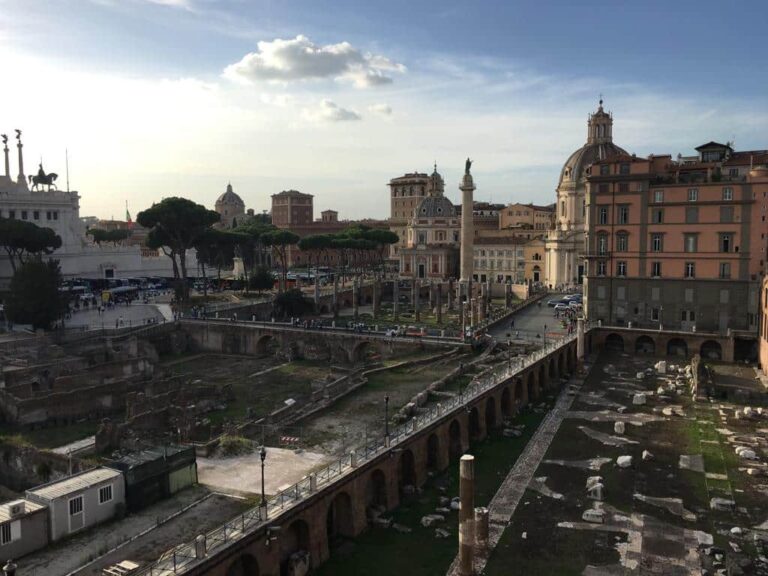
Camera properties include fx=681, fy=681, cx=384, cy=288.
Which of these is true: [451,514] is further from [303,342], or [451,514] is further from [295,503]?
[303,342]

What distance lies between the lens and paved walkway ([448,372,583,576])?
22.2 metres

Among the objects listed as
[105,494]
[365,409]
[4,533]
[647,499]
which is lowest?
[647,499]

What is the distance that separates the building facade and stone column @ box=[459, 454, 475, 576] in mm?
73172

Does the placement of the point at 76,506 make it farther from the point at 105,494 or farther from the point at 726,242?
the point at 726,242

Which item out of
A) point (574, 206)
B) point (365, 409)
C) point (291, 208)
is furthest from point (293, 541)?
point (291, 208)

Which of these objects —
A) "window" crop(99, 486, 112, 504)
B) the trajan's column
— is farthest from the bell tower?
"window" crop(99, 486, 112, 504)

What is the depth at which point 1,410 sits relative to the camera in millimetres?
36062

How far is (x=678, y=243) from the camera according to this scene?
52125 millimetres

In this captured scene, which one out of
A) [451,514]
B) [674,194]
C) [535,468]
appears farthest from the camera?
[674,194]

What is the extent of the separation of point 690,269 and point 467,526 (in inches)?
1547

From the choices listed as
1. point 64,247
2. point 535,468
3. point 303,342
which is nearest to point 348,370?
point 303,342

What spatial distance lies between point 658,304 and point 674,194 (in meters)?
8.60

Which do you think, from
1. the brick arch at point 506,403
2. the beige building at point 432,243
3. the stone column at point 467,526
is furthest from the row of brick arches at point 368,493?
the beige building at point 432,243

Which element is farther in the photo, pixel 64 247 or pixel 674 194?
pixel 64 247
